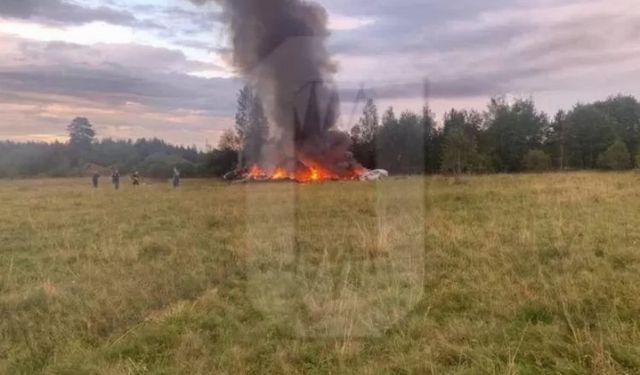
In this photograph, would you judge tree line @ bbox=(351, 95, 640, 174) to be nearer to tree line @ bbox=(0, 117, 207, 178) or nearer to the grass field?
tree line @ bbox=(0, 117, 207, 178)

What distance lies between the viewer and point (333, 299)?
710 cm

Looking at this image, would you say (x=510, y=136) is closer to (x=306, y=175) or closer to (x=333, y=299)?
(x=306, y=175)

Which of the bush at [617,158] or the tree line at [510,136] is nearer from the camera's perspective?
the bush at [617,158]

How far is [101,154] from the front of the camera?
79625 millimetres

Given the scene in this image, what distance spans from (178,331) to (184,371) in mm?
1059

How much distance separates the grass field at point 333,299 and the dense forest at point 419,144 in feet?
182

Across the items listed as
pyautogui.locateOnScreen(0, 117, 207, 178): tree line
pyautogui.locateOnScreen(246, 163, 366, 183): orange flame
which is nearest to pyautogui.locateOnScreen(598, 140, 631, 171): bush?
pyautogui.locateOnScreen(246, 163, 366, 183): orange flame

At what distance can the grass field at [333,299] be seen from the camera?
5.23 metres

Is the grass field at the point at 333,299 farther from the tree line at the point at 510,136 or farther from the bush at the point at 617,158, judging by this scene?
the tree line at the point at 510,136

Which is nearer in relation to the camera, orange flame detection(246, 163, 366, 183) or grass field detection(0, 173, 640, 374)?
Result: grass field detection(0, 173, 640, 374)

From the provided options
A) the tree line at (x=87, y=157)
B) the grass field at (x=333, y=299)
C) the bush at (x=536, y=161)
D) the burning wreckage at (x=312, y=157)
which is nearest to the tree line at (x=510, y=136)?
the bush at (x=536, y=161)

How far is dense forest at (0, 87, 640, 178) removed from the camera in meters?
72.0

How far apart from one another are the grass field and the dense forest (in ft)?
182

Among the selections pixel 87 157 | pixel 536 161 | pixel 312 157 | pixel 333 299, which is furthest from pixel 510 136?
pixel 333 299
